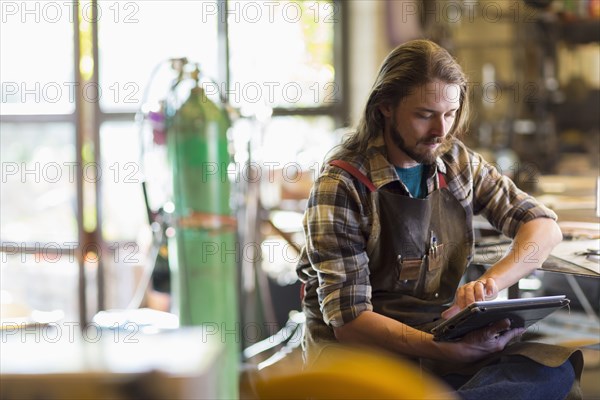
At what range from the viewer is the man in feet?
6.57

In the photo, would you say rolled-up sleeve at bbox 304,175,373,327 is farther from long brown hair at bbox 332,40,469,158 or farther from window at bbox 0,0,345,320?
window at bbox 0,0,345,320

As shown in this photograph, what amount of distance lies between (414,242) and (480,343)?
279mm

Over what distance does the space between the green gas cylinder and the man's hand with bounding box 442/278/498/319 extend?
1.25 metres

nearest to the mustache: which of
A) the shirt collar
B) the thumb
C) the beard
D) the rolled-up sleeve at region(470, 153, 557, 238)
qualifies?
the beard

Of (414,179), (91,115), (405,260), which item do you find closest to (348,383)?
(405,260)

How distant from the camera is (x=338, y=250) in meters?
2.03

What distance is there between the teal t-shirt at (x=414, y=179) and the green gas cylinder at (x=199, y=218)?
3.77ft

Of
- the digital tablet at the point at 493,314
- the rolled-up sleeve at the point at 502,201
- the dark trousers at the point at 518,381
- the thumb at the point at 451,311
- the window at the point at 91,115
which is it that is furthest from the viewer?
the window at the point at 91,115

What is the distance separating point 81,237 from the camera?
5270 mm

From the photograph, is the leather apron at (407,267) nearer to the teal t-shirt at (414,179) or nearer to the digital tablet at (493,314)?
the teal t-shirt at (414,179)

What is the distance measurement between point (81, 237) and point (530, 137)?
3.18 m

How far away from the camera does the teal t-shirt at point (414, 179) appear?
7.15 feet

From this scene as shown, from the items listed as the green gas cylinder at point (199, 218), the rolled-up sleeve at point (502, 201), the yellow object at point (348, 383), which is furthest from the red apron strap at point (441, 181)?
the green gas cylinder at point (199, 218)

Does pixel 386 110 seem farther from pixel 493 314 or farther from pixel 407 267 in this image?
pixel 493 314
